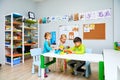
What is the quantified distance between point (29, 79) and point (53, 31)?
2565 millimetres

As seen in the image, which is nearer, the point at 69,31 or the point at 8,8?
the point at 8,8

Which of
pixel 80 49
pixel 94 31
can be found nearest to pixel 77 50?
pixel 80 49

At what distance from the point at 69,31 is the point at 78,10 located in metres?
0.85

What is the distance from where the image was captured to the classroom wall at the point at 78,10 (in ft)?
→ 11.1

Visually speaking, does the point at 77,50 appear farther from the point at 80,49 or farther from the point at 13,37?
the point at 13,37

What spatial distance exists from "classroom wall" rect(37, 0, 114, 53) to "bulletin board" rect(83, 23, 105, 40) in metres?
0.12

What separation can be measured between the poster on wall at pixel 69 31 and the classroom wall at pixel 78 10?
12 cm

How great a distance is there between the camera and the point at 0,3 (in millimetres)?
3199

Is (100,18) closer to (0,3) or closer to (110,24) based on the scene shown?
(110,24)

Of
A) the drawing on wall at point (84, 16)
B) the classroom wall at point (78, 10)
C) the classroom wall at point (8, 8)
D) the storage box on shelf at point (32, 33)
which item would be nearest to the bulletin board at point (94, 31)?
the classroom wall at point (78, 10)

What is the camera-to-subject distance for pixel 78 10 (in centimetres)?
381

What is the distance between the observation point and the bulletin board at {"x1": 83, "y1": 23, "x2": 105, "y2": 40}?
11.3ft

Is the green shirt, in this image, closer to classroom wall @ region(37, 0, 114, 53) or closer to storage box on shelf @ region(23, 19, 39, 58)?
classroom wall @ region(37, 0, 114, 53)

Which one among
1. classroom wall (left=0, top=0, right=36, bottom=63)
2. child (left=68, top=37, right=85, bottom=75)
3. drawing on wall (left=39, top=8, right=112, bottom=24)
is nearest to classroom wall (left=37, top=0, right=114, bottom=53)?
drawing on wall (left=39, top=8, right=112, bottom=24)
